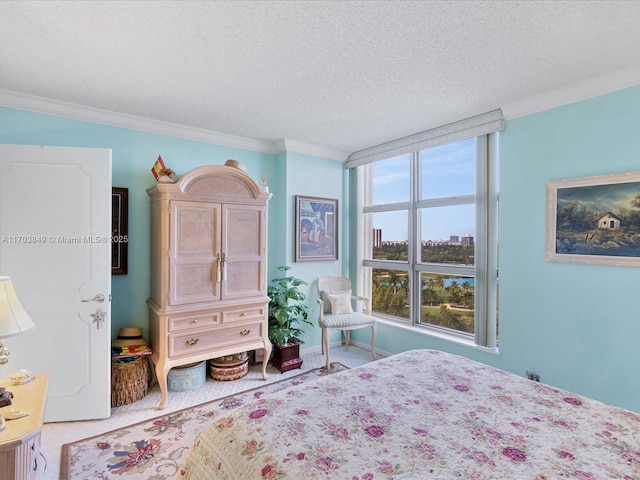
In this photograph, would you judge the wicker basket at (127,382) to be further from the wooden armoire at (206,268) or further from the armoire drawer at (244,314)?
the armoire drawer at (244,314)

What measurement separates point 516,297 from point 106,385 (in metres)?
3.43

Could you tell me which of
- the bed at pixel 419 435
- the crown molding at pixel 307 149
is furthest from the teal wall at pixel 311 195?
the bed at pixel 419 435

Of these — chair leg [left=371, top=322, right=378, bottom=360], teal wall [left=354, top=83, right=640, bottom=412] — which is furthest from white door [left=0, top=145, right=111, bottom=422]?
teal wall [left=354, top=83, right=640, bottom=412]

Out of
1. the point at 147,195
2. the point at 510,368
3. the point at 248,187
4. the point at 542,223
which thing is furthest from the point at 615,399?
the point at 147,195

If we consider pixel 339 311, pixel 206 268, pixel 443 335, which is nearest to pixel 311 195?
pixel 339 311

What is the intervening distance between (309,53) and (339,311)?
9.10 feet

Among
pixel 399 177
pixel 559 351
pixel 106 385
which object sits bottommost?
pixel 106 385

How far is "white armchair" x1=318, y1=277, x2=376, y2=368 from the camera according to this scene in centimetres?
370

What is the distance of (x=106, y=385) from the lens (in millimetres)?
2600

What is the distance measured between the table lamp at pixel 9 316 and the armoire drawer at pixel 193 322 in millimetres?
1301

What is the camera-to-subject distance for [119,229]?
3.12 m

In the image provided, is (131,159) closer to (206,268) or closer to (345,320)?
(206,268)

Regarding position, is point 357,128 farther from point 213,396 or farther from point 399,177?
point 213,396

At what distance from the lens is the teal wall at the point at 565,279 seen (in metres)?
2.32
